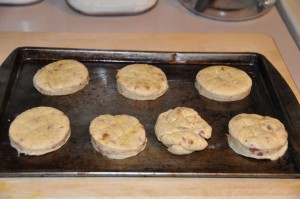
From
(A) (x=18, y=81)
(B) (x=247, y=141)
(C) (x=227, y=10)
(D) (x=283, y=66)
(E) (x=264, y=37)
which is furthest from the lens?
(C) (x=227, y=10)

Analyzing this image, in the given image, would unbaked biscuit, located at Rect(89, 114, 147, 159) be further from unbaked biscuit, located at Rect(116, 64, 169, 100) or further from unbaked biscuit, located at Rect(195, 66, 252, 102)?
unbaked biscuit, located at Rect(195, 66, 252, 102)

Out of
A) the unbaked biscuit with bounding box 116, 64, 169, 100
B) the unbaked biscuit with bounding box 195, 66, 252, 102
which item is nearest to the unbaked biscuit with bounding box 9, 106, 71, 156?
the unbaked biscuit with bounding box 116, 64, 169, 100

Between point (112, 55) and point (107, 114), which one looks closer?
point (107, 114)

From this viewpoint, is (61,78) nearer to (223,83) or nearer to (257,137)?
(223,83)

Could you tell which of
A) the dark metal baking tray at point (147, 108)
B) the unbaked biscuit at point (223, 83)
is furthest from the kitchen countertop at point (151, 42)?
the unbaked biscuit at point (223, 83)

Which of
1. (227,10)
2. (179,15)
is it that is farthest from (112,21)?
(227,10)

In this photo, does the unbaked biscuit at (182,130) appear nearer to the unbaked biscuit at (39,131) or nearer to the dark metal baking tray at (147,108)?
the dark metal baking tray at (147,108)

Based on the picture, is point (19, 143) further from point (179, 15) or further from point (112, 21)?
point (179, 15)
